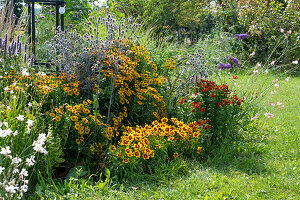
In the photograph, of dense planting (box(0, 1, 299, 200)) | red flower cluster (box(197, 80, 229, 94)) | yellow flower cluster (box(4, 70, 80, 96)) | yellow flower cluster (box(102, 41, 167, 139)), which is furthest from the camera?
red flower cluster (box(197, 80, 229, 94))

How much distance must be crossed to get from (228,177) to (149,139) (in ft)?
2.71

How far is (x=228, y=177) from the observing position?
9.37 feet

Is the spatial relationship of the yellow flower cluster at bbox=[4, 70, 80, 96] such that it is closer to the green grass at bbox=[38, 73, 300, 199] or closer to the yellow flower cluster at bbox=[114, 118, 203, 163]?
the yellow flower cluster at bbox=[114, 118, 203, 163]

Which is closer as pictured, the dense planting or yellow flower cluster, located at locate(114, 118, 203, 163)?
the dense planting

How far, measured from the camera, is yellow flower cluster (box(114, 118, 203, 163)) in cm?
271

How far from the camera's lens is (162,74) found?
430 cm

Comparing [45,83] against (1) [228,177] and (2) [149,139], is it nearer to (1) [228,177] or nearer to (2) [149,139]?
(2) [149,139]

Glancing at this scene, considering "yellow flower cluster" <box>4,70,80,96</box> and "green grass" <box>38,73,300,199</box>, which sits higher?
"yellow flower cluster" <box>4,70,80,96</box>

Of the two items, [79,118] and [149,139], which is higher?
[79,118]

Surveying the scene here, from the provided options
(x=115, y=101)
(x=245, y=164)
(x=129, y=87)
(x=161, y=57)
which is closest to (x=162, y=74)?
(x=161, y=57)

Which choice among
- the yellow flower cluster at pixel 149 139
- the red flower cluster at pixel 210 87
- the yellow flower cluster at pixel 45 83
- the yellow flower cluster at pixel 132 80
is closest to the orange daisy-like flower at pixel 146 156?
the yellow flower cluster at pixel 149 139

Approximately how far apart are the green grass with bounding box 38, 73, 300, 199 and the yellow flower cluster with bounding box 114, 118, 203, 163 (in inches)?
8.0

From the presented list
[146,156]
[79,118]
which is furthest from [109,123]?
[146,156]

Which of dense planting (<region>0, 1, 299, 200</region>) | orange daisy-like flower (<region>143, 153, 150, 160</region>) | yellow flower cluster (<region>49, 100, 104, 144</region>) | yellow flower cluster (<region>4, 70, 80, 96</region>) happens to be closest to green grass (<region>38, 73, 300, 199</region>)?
dense planting (<region>0, 1, 299, 200</region>)
